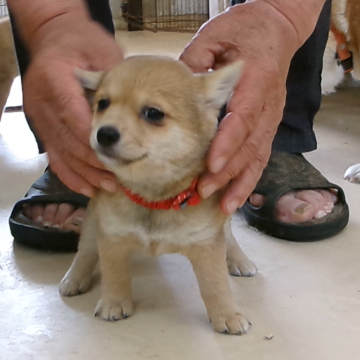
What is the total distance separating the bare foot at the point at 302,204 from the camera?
1170mm

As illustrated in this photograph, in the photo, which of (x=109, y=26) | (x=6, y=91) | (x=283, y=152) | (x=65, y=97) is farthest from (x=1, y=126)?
(x=65, y=97)

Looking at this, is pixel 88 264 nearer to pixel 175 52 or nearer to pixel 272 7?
pixel 272 7

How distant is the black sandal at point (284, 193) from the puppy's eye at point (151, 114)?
502 mm

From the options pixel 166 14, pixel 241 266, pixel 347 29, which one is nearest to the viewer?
pixel 241 266

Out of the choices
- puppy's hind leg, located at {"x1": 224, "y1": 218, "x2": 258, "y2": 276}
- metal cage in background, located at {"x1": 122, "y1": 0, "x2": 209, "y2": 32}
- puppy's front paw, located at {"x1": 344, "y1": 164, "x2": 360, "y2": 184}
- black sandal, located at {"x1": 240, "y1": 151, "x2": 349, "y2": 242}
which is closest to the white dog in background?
puppy's front paw, located at {"x1": 344, "y1": 164, "x2": 360, "y2": 184}

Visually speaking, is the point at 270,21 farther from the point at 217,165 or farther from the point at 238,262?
the point at 238,262

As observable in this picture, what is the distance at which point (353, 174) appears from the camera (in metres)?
1.49

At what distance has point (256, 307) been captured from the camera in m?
0.91

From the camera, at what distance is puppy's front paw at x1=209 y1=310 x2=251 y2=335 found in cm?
84

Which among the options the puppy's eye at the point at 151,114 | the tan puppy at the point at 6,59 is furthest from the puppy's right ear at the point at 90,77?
the tan puppy at the point at 6,59

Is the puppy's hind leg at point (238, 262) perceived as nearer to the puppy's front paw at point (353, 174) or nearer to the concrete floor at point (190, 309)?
the concrete floor at point (190, 309)

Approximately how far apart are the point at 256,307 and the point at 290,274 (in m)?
0.13

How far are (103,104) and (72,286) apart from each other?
0.35m

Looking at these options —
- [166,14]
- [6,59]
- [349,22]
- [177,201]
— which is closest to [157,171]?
[177,201]
